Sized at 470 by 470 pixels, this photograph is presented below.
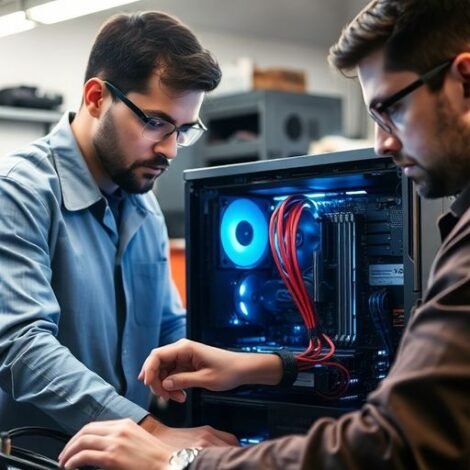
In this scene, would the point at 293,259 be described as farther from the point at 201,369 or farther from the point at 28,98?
the point at 28,98

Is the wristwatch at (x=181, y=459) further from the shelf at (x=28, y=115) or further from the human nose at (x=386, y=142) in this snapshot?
the shelf at (x=28, y=115)

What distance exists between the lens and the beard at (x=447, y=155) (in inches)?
42.2

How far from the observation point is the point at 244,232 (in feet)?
5.71

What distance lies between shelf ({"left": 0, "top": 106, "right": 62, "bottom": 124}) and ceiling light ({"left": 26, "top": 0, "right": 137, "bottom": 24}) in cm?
204

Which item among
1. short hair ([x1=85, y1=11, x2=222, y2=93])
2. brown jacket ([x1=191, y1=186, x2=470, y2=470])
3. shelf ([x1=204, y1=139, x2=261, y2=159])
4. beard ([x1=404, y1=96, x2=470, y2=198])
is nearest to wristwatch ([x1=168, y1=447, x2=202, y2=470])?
brown jacket ([x1=191, y1=186, x2=470, y2=470])

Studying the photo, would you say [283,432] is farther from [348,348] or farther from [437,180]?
[437,180]

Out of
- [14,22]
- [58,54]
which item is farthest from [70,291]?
[58,54]

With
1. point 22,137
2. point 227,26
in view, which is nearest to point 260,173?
point 22,137

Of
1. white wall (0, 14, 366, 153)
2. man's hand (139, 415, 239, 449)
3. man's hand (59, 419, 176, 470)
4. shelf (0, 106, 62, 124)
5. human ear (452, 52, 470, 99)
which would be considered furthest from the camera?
white wall (0, 14, 366, 153)

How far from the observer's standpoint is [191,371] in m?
1.51

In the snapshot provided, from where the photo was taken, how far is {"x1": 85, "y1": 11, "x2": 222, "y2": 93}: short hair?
1.77m

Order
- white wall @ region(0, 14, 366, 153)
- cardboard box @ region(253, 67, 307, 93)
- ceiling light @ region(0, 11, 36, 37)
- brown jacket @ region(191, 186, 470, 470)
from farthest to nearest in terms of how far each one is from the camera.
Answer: cardboard box @ region(253, 67, 307, 93) → white wall @ region(0, 14, 366, 153) → ceiling light @ region(0, 11, 36, 37) → brown jacket @ region(191, 186, 470, 470)

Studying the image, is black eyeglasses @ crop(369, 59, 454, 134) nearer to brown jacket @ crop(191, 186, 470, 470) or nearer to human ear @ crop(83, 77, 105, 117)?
brown jacket @ crop(191, 186, 470, 470)

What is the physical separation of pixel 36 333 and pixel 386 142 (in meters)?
0.71
